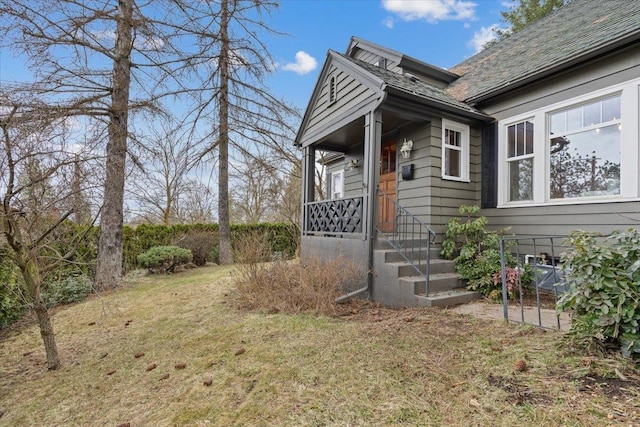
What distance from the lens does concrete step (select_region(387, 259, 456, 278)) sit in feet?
16.3

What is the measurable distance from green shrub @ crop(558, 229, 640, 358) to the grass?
0.74 feet

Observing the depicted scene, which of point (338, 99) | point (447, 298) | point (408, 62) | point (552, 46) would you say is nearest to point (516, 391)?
point (447, 298)

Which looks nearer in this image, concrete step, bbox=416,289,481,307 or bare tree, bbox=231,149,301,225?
concrete step, bbox=416,289,481,307

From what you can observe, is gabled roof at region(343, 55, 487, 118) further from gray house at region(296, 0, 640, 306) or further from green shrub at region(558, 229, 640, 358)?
green shrub at region(558, 229, 640, 358)

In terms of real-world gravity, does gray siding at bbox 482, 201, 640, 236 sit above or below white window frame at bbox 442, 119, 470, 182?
below

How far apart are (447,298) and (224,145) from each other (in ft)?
31.1

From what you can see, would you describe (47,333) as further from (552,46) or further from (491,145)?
(552,46)

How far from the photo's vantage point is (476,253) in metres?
5.34

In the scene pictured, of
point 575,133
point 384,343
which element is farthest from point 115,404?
point 575,133

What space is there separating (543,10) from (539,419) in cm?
1905

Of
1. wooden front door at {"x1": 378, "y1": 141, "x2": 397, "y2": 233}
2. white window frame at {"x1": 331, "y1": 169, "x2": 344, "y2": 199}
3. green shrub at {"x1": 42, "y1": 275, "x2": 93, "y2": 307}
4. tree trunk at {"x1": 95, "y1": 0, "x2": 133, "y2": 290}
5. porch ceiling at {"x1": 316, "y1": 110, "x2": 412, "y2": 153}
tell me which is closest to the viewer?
porch ceiling at {"x1": 316, "y1": 110, "x2": 412, "y2": 153}

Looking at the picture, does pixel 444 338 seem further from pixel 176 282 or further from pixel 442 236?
pixel 176 282

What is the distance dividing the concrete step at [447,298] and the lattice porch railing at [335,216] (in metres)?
1.68

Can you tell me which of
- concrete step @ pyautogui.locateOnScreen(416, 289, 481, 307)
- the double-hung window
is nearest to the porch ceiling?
the double-hung window
